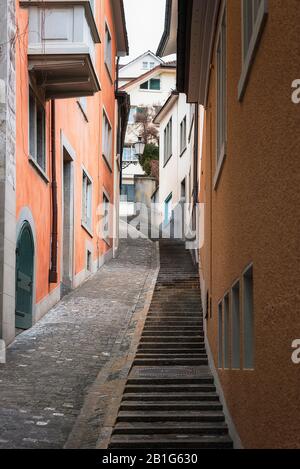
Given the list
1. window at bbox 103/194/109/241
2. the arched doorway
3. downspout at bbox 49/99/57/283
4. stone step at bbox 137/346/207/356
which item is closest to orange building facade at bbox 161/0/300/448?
stone step at bbox 137/346/207/356

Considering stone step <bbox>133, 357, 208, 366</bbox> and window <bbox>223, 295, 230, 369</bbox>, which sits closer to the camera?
window <bbox>223, 295, 230, 369</bbox>

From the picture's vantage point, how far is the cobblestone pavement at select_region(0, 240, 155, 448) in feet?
27.6

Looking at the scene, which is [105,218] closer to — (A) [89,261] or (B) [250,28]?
(A) [89,261]

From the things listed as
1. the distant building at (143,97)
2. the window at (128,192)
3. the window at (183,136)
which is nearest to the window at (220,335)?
the window at (183,136)

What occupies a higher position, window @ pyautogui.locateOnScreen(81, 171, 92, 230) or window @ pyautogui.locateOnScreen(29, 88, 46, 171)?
window @ pyautogui.locateOnScreen(29, 88, 46, 171)

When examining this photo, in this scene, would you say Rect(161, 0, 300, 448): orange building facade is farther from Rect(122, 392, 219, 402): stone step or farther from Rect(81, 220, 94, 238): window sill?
Rect(81, 220, 94, 238): window sill

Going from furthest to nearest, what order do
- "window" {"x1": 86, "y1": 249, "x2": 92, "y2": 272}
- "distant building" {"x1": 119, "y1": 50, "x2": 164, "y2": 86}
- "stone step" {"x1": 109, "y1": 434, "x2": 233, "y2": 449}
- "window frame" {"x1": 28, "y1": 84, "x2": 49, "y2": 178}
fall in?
"distant building" {"x1": 119, "y1": 50, "x2": 164, "y2": 86} → "window" {"x1": 86, "y1": 249, "x2": 92, "y2": 272} → "window frame" {"x1": 28, "y1": 84, "x2": 49, "y2": 178} → "stone step" {"x1": 109, "y1": 434, "x2": 233, "y2": 449}

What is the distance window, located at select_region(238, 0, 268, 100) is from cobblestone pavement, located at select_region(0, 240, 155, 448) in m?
3.99

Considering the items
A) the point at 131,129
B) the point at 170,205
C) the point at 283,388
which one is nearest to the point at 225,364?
the point at 283,388

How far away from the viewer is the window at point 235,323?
300 inches

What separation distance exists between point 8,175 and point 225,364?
17.4 ft

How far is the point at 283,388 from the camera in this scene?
15.2ft

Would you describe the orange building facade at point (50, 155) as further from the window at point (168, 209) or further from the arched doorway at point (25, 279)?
the window at point (168, 209)

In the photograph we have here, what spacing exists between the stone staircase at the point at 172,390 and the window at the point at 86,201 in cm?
558
